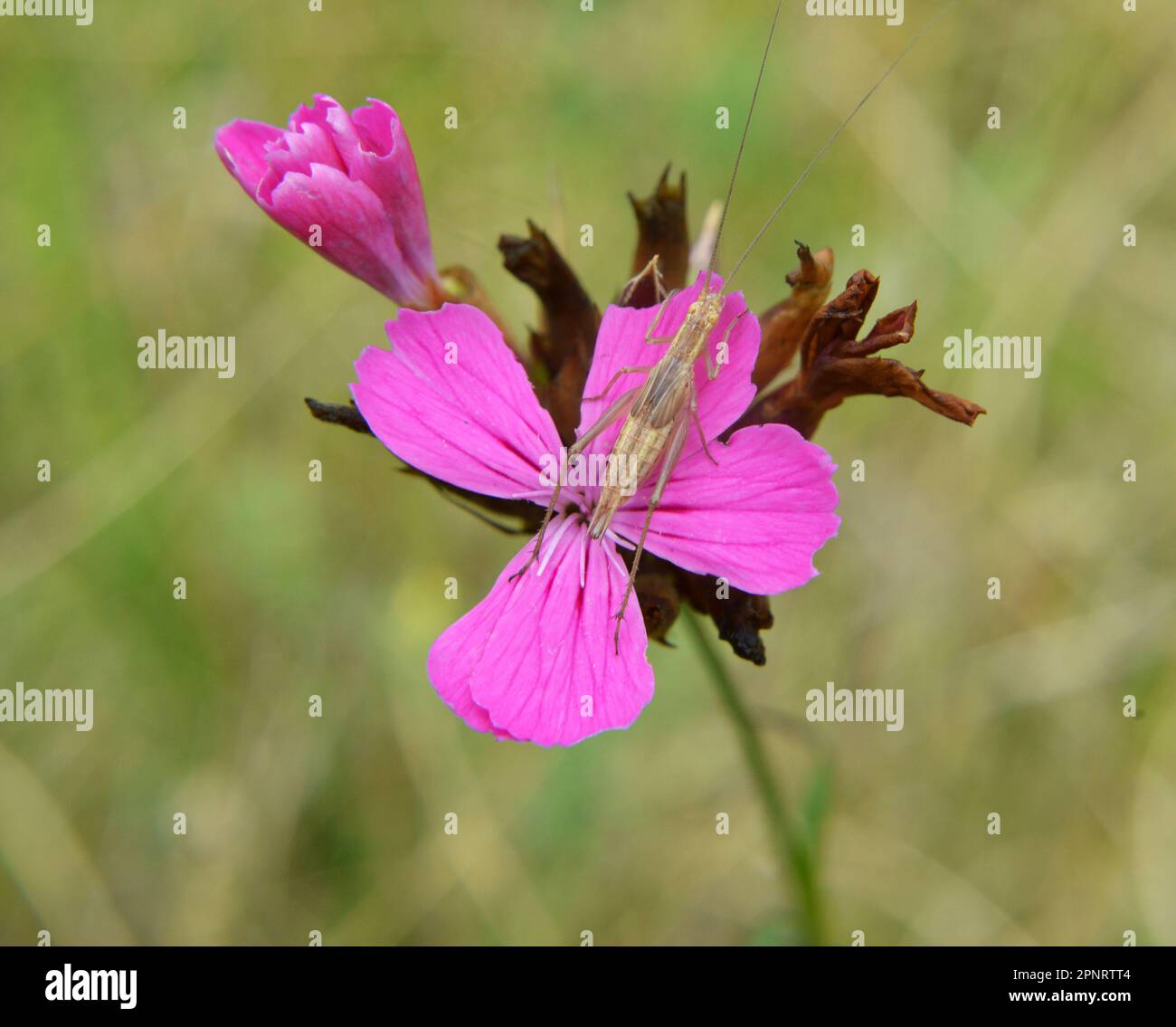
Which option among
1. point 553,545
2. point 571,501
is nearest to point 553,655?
point 553,545

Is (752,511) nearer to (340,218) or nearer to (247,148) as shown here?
(340,218)

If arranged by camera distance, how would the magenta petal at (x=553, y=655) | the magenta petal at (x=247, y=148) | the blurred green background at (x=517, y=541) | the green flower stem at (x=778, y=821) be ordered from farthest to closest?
the blurred green background at (x=517, y=541) → the green flower stem at (x=778, y=821) → the magenta petal at (x=247, y=148) → the magenta petal at (x=553, y=655)

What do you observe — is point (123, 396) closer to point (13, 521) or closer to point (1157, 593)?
point (13, 521)

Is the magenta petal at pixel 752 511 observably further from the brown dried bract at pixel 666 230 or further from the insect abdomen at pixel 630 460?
the brown dried bract at pixel 666 230

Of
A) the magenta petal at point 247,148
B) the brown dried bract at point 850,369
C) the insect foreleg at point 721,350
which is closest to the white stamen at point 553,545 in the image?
the insect foreleg at point 721,350

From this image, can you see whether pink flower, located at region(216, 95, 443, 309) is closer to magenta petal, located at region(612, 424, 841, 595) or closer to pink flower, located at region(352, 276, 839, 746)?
pink flower, located at region(352, 276, 839, 746)

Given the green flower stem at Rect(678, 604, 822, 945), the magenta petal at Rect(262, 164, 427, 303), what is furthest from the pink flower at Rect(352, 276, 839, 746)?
the green flower stem at Rect(678, 604, 822, 945)
